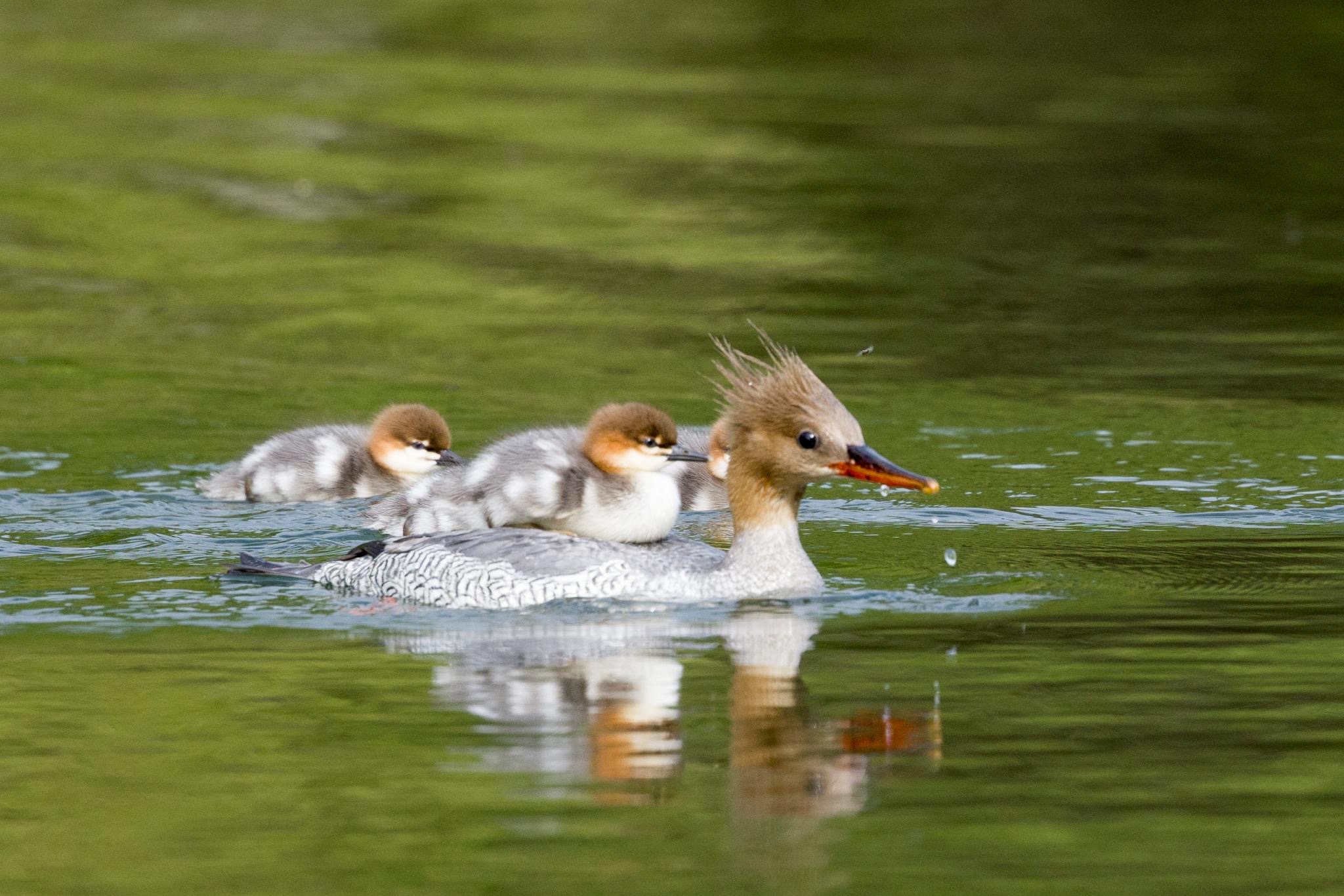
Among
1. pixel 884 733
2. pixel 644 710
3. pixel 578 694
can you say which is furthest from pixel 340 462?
pixel 884 733

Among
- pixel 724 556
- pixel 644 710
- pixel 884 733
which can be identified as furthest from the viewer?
pixel 724 556

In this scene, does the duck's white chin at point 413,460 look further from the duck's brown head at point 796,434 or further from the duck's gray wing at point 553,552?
the duck's brown head at point 796,434

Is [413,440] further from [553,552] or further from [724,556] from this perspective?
[724,556]

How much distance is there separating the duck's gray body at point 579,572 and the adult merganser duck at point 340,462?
217cm

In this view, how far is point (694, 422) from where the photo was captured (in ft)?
38.8

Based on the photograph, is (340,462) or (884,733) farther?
(340,462)

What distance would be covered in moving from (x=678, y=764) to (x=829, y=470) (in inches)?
79.1

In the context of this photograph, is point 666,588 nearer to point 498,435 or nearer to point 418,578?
point 418,578

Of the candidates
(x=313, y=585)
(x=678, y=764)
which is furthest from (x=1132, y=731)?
(x=313, y=585)

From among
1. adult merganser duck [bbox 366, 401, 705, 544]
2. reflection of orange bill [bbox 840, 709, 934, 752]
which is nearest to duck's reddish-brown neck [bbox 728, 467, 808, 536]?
adult merganser duck [bbox 366, 401, 705, 544]

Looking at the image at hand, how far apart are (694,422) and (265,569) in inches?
151

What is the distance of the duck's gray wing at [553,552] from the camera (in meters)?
7.98

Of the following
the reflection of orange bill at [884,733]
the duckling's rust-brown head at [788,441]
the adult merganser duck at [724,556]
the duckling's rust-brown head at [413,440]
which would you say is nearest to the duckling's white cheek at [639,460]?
the adult merganser duck at [724,556]

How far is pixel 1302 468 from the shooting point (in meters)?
10.4
